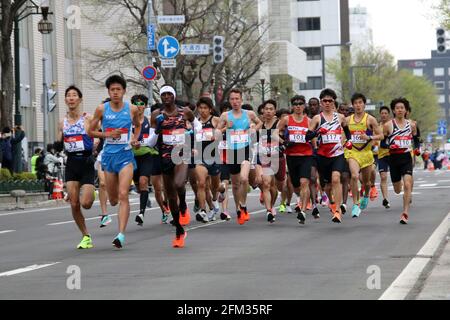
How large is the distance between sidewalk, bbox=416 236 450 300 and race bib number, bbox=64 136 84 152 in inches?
189

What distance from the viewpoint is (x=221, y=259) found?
43.7 ft

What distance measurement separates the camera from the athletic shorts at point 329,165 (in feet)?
64.8

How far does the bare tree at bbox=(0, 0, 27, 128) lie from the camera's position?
33.0 m

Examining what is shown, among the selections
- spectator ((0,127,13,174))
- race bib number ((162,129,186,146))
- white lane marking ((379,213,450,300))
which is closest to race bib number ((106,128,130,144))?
race bib number ((162,129,186,146))

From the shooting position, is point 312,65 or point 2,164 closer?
point 2,164

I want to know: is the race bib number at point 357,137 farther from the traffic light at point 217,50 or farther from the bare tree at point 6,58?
the traffic light at point 217,50

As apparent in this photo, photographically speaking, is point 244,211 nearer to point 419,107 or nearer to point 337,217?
point 337,217

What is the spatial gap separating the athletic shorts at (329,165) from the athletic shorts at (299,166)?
0.95 ft

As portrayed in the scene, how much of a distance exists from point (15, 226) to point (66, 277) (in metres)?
10.3

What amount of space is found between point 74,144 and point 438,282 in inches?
247

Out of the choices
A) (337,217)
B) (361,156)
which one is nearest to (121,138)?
(337,217)

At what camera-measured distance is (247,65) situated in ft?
190

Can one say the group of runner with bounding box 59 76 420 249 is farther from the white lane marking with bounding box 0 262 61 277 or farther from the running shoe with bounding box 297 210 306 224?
the white lane marking with bounding box 0 262 61 277

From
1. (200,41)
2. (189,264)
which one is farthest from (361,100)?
(200,41)
